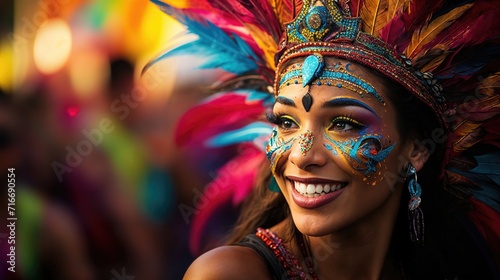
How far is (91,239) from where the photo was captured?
13.8 feet

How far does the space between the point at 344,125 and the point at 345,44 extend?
1.16ft

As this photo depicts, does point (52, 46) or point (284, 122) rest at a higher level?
point (52, 46)

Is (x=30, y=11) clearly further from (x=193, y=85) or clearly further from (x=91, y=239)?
(x=91, y=239)

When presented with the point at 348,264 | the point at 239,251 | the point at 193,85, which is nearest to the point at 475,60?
the point at 348,264

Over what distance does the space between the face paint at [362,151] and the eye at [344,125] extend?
4 cm

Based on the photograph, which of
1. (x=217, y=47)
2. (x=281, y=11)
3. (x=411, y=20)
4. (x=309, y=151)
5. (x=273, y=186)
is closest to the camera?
(x=309, y=151)

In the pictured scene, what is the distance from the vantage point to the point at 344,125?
2.58 meters

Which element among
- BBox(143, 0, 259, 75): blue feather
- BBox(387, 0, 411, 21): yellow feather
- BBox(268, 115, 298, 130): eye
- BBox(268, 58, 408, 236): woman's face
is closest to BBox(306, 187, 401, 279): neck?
BBox(268, 58, 408, 236): woman's face

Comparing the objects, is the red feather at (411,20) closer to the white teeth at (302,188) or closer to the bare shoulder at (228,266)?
the white teeth at (302,188)

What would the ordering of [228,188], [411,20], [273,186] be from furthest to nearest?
[228,188] → [273,186] → [411,20]

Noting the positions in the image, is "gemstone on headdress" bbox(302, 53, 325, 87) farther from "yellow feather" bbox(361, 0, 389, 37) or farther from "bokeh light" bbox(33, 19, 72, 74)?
"bokeh light" bbox(33, 19, 72, 74)

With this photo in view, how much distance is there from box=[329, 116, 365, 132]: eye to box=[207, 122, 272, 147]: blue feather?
1.05 meters

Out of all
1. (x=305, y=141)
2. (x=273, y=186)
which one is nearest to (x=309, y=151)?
(x=305, y=141)

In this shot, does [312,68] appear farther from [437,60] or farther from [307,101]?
[437,60]
